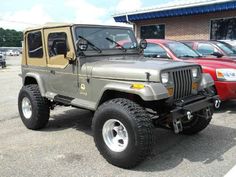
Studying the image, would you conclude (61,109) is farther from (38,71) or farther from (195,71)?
(195,71)

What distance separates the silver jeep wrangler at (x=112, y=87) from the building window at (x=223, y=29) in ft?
34.3

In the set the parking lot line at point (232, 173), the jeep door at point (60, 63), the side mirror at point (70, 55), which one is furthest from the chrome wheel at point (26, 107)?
the parking lot line at point (232, 173)

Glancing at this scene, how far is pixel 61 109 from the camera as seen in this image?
26.0ft

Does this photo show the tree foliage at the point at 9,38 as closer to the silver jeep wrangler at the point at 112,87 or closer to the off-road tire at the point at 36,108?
the off-road tire at the point at 36,108

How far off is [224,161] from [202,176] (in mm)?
624

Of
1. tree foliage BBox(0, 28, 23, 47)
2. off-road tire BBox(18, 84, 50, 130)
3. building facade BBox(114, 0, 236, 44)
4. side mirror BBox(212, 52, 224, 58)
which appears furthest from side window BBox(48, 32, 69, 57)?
tree foliage BBox(0, 28, 23, 47)

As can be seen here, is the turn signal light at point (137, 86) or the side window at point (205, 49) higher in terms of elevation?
the side window at point (205, 49)

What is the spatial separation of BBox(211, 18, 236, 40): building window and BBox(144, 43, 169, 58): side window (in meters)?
8.55

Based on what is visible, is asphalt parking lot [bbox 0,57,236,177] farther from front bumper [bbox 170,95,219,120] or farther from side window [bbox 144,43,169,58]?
side window [bbox 144,43,169,58]

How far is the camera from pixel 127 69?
4.39 metres

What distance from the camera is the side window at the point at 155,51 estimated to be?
768 cm

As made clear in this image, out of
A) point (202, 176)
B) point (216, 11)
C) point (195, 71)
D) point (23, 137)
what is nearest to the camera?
point (202, 176)

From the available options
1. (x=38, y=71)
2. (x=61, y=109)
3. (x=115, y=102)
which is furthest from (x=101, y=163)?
(x=61, y=109)

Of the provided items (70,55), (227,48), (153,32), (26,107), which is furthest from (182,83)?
(153,32)
